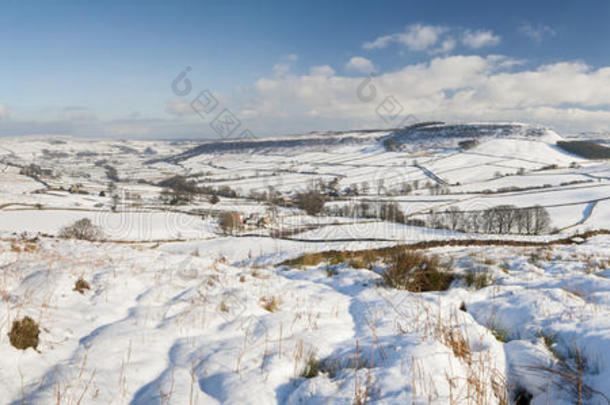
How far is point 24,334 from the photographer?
3082mm

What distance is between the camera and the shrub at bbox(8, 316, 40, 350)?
3014mm

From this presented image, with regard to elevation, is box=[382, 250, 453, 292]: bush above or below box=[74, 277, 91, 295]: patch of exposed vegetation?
below

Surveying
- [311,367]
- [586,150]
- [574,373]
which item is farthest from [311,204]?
[586,150]

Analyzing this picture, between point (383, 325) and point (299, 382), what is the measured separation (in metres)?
1.69

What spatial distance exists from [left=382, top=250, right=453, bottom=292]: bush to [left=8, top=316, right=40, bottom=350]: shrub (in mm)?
5412

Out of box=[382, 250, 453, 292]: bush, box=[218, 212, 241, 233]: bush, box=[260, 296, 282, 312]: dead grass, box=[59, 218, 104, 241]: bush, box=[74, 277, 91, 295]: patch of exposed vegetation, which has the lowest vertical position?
box=[218, 212, 241, 233]: bush

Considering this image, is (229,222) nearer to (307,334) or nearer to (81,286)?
(81,286)

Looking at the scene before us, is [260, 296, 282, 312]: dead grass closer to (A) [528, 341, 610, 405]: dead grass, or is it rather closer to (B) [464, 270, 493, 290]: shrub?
(A) [528, 341, 610, 405]: dead grass

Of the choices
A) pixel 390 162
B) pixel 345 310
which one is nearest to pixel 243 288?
pixel 345 310

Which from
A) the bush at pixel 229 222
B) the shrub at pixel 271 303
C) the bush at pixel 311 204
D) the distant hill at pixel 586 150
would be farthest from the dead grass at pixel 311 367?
the distant hill at pixel 586 150

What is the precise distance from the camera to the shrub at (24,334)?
301 centimetres

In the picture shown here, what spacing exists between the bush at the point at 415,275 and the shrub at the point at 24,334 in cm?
541

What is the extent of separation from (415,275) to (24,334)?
20.0ft

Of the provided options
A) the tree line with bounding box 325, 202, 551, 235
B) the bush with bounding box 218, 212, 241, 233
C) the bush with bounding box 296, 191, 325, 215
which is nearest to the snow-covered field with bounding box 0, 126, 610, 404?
the tree line with bounding box 325, 202, 551, 235
